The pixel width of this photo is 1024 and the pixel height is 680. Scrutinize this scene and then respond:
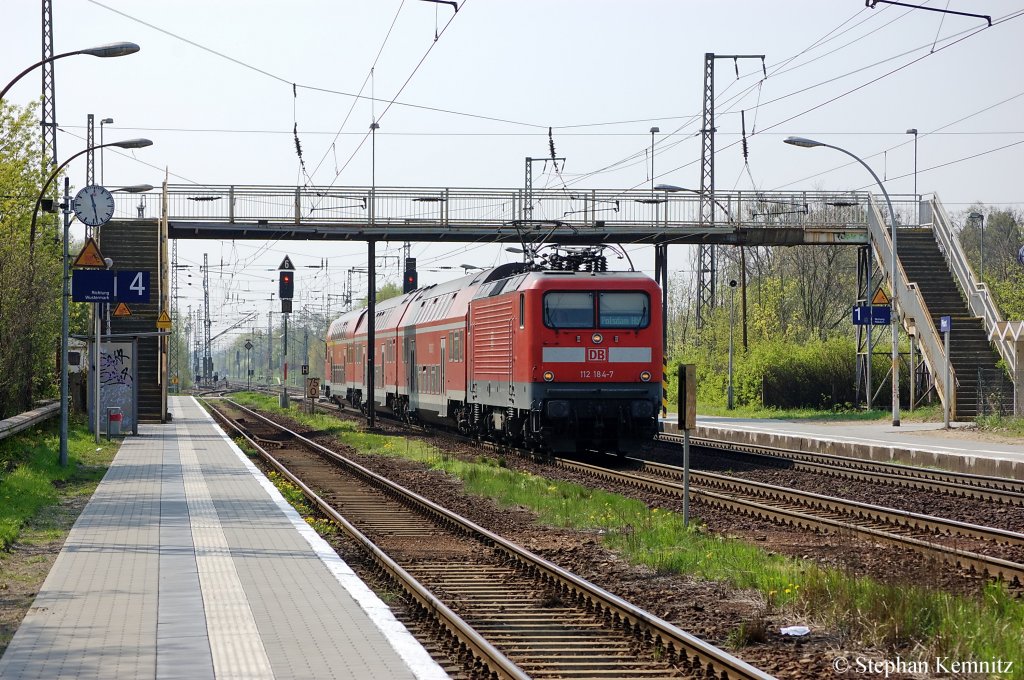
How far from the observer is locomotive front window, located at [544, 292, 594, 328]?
23469mm

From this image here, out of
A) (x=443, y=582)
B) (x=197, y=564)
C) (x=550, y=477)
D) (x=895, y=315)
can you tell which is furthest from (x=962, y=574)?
(x=895, y=315)

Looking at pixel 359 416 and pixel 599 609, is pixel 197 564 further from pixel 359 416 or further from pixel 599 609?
pixel 359 416

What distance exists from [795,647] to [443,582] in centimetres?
401

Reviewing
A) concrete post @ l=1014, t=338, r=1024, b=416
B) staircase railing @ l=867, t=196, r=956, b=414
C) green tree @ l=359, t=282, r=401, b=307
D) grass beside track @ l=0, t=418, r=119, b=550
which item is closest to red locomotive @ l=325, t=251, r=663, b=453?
grass beside track @ l=0, t=418, r=119, b=550

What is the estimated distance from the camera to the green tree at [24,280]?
25.9 m

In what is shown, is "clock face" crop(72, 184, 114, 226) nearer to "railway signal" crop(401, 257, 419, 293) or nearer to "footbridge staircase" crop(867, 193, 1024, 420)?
"railway signal" crop(401, 257, 419, 293)

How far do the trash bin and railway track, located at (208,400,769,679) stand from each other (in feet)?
56.2

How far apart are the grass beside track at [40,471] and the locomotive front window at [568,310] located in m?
8.57

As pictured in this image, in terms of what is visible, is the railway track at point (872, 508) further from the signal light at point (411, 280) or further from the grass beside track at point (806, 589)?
the signal light at point (411, 280)

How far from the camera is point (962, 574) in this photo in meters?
11.7

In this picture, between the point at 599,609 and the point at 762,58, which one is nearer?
the point at 599,609

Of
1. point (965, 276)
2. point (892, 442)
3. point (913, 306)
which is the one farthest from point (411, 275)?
point (892, 442)

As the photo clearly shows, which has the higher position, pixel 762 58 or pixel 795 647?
pixel 762 58

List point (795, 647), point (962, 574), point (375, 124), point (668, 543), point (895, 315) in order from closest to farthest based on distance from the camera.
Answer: point (795, 647), point (962, 574), point (668, 543), point (895, 315), point (375, 124)
